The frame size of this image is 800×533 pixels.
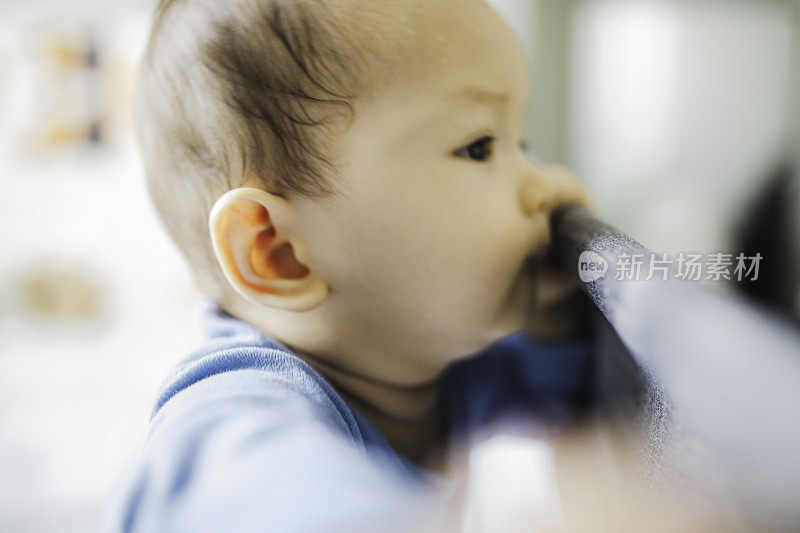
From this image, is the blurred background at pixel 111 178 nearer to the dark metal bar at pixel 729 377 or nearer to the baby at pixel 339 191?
the baby at pixel 339 191

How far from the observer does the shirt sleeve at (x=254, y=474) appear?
269 mm

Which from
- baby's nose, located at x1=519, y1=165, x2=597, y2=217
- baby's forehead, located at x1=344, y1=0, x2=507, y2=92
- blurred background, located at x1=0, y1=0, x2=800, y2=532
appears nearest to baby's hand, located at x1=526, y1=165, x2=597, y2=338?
baby's nose, located at x1=519, y1=165, x2=597, y2=217

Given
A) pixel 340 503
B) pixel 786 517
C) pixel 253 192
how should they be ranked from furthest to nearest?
pixel 253 192
pixel 340 503
pixel 786 517

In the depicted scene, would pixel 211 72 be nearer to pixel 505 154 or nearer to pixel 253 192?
pixel 253 192

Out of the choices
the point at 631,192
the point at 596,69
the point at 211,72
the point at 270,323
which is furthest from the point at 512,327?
the point at 596,69

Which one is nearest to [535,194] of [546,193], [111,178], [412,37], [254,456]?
[546,193]

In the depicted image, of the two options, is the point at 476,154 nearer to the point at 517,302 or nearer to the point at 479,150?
the point at 479,150

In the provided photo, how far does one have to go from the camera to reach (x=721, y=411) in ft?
0.58

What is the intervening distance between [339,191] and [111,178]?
0.90 meters

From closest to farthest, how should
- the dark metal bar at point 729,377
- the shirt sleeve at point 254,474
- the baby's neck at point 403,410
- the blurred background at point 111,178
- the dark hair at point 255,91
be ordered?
the dark metal bar at point 729,377, the shirt sleeve at point 254,474, the dark hair at point 255,91, the baby's neck at point 403,410, the blurred background at point 111,178

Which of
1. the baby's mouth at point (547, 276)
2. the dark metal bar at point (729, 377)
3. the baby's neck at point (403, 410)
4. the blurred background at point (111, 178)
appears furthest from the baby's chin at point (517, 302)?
the blurred background at point (111, 178)

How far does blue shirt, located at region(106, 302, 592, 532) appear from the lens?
271 millimetres

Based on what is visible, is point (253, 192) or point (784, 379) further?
point (253, 192)

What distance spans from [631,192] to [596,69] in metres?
0.23
